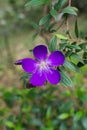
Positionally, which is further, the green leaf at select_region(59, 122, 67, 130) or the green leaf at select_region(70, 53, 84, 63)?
the green leaf at select_region(59, 122, 67, 130)

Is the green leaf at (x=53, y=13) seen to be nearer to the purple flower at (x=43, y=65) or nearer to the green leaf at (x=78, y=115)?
the purple flower at (x=43, y=65)

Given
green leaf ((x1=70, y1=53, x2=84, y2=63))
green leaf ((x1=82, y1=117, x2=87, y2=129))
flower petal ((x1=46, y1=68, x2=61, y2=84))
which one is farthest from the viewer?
green leaf ((x1=82, y1=117, x2=87, y2=129))

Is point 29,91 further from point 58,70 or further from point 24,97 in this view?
point 58,70

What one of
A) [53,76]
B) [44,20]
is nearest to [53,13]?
[44,20]

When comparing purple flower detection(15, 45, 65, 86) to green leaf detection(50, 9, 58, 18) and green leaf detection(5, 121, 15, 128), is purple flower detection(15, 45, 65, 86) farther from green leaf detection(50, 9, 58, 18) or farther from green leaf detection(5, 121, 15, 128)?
green leaf detection(5, 121, 15, 128)

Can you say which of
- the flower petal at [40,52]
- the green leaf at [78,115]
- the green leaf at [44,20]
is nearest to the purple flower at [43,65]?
the flower petal at [40,52]

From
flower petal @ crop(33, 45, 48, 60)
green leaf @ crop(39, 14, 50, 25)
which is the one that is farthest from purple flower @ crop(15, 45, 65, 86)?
green leaf @ crop(39, 14, 50, 25)

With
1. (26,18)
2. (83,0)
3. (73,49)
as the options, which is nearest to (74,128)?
(73,49)
